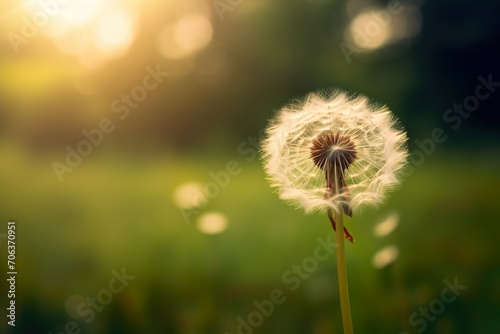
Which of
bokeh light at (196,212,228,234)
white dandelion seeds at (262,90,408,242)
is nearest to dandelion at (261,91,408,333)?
white dandelion seeds at (262,90,408,242)

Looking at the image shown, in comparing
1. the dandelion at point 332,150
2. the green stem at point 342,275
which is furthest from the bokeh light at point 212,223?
the green stem at point 342,275

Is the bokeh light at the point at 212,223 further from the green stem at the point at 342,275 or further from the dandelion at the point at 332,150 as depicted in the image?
the green stem at the point at 342,275

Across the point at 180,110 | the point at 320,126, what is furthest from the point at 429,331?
the point at 180,110

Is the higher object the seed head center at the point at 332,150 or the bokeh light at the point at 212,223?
the bokeh light at the point at 212,223

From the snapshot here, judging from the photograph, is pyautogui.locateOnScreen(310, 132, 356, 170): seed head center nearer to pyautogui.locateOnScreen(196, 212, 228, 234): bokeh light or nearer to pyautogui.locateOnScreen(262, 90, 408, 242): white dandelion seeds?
pyautogui.locateOnScreen(262, 90, 408, 242): white dandelion seeds

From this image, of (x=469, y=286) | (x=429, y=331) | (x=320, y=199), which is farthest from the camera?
(x=469, y=286)

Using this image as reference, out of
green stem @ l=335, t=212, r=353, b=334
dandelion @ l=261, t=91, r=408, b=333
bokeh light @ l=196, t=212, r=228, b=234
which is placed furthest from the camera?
Result: bokeh light @ l=196, t=212, r=228, b=234

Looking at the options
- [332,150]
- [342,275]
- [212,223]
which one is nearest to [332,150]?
[332,150]

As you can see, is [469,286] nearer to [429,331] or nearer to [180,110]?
[429,331]
